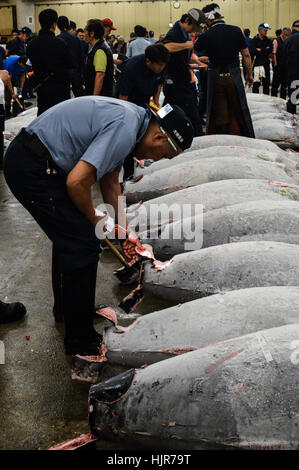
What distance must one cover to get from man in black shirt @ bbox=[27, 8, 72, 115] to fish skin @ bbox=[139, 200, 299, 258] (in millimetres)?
2093

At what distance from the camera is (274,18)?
902 inches

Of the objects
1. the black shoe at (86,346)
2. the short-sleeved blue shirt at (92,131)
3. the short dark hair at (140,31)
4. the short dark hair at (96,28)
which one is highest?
the short dark hair at (96,28)

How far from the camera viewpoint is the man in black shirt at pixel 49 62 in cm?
461

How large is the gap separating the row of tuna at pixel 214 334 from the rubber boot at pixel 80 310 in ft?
0.54

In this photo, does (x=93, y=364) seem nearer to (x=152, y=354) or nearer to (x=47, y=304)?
(x=152, y=354)

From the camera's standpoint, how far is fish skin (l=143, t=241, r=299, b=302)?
8.20ft

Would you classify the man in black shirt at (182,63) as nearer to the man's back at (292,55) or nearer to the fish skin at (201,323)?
the man's back at (292,55)

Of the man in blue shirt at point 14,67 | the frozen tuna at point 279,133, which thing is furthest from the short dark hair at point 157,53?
the man in blue shirt at point 14,67

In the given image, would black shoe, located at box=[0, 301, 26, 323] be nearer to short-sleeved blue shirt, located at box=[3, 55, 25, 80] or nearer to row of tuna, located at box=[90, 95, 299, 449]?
row of tuna, located at box=[90, 95, 299, 449]

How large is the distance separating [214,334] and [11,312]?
131cm

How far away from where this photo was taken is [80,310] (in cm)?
245

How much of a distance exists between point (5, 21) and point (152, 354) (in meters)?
23.9

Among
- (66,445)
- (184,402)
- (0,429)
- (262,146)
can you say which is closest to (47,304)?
(0,429)

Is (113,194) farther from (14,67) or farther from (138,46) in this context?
(14,67)
